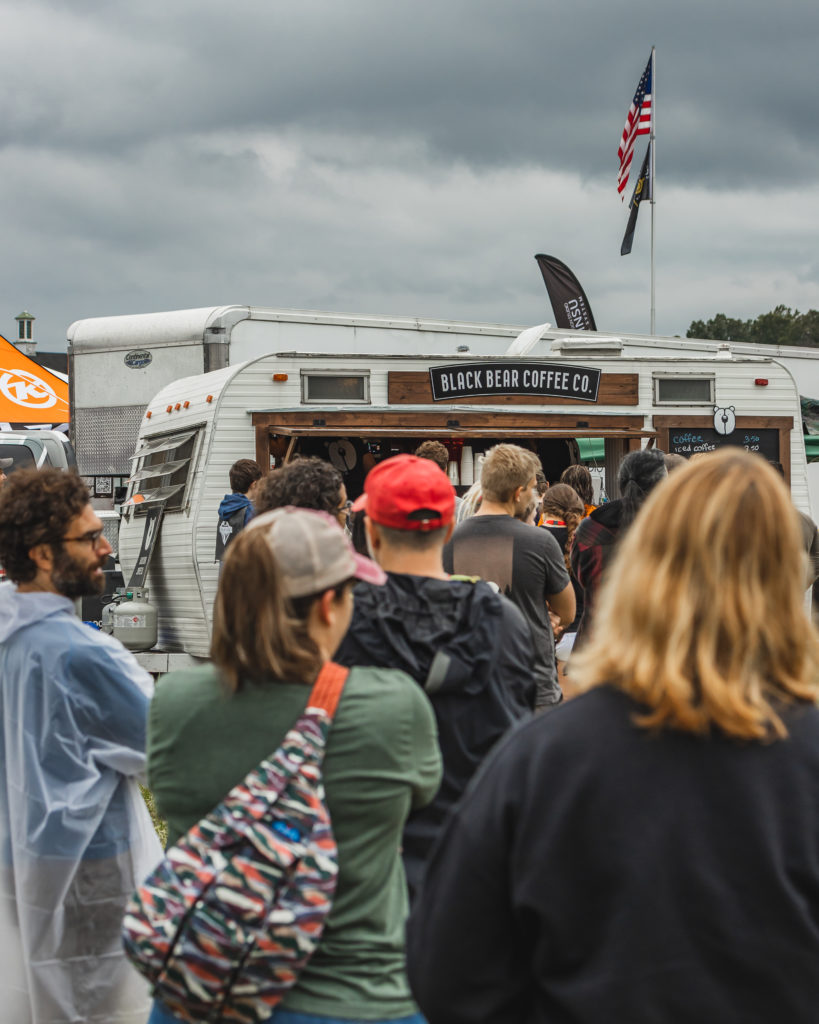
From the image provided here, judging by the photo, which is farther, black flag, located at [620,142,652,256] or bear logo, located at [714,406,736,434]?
black flag, located at [620,142,652,256]

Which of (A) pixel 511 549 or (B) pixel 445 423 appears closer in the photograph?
(A) pixel 511 549

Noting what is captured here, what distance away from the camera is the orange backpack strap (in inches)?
77.4

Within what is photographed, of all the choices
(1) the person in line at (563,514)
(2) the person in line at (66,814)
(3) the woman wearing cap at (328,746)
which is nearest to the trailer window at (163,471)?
(1) the person in line at (563,514)

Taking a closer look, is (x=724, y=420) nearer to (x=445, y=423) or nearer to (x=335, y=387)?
(x=445, y=423)

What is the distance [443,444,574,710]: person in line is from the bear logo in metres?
6.06

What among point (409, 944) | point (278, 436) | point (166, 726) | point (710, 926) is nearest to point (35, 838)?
point (166, 726)

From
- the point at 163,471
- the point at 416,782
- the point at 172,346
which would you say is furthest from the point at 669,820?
the point at 172,346

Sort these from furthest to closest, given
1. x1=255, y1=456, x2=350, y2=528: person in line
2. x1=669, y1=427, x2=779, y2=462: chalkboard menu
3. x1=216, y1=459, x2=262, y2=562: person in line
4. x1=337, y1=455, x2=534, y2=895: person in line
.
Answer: x1=669, y1=427, x2=779, y2=462: chalkboard menu → x1=216, y1=459, x2=262, y2=562: person in line → x1=255, y1=456, x2=350, y2=528: person in line → x1=337, y1=455, x2=534, y2=895: person in line

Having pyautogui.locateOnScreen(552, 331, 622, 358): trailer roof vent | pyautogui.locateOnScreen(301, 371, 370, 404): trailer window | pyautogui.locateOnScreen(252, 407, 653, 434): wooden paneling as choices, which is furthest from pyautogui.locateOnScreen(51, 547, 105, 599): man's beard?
pyautogui.locateOnScreen(552, 331, 622, 358): trailer roof vent

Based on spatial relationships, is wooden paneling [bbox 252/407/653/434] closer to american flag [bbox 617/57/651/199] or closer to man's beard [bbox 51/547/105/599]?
man's beard [bbox 51/547/105/599]

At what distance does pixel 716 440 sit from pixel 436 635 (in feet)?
26.8

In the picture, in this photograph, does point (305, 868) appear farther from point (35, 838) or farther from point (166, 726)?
point (35, 838)

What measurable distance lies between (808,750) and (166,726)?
112 cm

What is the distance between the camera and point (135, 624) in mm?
9234
